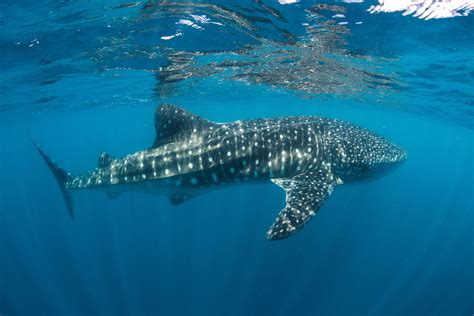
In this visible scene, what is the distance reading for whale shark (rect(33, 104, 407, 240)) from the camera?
26.3 feet

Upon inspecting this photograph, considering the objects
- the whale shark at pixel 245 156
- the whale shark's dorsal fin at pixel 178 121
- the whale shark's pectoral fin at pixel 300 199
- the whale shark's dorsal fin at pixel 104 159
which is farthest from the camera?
the whale shark's dorsal fin at pixel 104 159

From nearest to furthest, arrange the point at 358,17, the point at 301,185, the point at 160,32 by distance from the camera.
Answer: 1. the point at 301,185
2. the point at 358,17
3. the point at 160,32

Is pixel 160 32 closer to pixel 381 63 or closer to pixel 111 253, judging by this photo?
pixel 381 63

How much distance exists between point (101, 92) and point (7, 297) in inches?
673

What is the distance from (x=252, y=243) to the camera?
20.0 metres

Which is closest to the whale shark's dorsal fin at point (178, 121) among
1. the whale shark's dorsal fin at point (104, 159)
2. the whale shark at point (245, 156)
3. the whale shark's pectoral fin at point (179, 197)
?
the whale shark at point (245, 156)

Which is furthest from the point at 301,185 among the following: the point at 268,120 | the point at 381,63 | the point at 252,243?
the point at 252,243

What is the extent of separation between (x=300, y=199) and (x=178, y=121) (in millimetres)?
3925

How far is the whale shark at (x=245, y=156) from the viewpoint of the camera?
8.03 metres

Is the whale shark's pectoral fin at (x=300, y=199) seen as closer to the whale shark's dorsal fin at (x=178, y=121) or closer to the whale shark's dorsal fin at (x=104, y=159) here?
the whale shark's dorsal fin at (x=178, y=121)

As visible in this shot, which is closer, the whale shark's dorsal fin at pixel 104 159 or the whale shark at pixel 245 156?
the whale shark at pixel 245 156

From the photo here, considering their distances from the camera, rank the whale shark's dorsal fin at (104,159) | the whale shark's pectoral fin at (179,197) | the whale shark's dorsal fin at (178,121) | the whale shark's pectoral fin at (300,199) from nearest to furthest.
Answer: the whale shark's pectoral fin at (300,199) → the whale shark's dorsal fin at (178,121) → the whale shark's pectoral fin at (179,197) → the whale shark's dorsal fin at (104,159)

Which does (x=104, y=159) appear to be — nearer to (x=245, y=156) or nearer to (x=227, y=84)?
(x=245, y=156)

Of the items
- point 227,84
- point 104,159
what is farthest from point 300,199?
point 227,84
